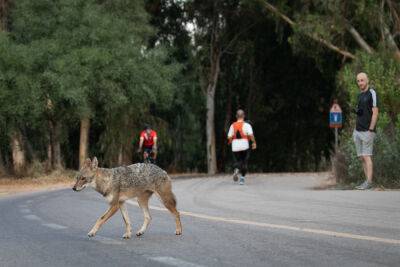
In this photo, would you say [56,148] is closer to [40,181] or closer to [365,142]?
[40,181]

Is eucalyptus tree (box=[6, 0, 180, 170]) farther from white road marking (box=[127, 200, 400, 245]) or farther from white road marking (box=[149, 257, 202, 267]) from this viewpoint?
white road marking (box=[149, 257, 202, 267])

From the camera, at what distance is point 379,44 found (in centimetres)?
3541

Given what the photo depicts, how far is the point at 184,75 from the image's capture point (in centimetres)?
4681

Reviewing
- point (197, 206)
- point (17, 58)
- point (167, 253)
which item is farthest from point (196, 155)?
point (167, 253)

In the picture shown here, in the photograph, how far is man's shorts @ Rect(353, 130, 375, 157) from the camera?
1870 centimetres

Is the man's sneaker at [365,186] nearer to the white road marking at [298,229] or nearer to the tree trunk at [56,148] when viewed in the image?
the white road marking at [298,229]

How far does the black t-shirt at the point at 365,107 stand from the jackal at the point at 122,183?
27.8ft

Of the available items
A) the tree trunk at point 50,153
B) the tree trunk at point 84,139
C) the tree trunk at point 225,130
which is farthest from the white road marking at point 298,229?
the tree trunk at point 225,130

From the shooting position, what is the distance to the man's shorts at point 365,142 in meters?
18.7

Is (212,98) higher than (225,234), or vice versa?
(212,98)

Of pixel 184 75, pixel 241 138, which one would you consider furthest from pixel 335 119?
pixel 184 75

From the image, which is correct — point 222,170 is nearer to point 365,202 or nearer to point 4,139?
point 4,139

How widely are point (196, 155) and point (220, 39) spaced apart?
275 inches

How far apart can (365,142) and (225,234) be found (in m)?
8.29
